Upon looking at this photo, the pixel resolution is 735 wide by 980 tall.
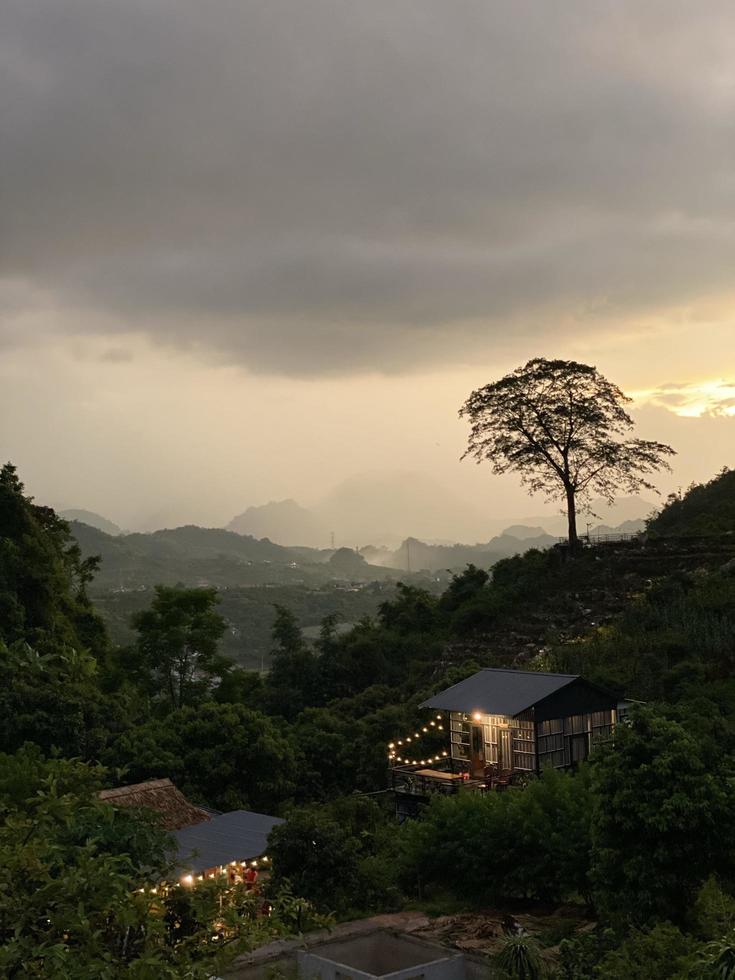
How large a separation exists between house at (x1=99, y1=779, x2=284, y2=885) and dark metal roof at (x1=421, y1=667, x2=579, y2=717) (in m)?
5.66

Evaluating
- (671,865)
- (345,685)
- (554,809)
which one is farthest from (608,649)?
(671,865)

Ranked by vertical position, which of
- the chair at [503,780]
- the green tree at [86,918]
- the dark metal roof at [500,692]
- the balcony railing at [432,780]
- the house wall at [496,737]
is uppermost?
the green tree at [86,918]

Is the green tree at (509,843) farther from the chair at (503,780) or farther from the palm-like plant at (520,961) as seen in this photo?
the palm-like plant at (520,961)

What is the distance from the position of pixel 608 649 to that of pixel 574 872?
14.2 m

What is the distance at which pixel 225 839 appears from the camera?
2181 cm

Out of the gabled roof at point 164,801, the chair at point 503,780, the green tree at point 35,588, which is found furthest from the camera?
the green tree at point 35,588

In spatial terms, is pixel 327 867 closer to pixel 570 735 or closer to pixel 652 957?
pixel 570 735

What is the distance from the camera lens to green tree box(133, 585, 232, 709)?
40.3m

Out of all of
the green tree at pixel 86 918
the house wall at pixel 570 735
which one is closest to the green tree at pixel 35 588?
the house wall at pixel 570 735

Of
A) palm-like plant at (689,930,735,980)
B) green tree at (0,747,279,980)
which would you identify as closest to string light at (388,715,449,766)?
palm-like plant at (689,930,735,980)

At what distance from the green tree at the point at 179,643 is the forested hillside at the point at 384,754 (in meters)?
0.12

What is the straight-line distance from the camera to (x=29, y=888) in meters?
7.21

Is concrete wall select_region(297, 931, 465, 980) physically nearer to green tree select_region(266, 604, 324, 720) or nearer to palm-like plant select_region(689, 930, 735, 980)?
palm-like plant select_region(689, 930, 735, 980)

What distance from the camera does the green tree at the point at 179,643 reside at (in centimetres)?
4031
